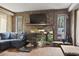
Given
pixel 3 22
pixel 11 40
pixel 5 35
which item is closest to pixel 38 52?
pixel 11 40

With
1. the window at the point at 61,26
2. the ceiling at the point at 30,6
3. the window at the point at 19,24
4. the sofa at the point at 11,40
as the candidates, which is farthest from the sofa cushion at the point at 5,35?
the window at the point at 61,26

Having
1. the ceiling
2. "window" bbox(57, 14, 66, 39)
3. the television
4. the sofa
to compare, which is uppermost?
the ceiling

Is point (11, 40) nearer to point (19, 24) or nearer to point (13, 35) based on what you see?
point (13, 35)

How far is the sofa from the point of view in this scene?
2.57 meters

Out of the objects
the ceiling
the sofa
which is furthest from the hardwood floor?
the ceiling

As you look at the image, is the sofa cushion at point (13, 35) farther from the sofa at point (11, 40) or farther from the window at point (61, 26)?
the window at point (61, 26)

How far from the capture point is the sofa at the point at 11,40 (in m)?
2.57

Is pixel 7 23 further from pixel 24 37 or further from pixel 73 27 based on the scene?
pixel 73 27

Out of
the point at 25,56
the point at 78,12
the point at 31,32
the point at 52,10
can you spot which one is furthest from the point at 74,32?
the point at 25,56

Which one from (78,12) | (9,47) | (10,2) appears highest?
(10,2)

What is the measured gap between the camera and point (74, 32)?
101 inches

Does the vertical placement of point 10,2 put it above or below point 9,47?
above

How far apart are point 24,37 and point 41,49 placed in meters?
0.34

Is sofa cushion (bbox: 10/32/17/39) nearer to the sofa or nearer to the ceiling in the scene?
the sofa
